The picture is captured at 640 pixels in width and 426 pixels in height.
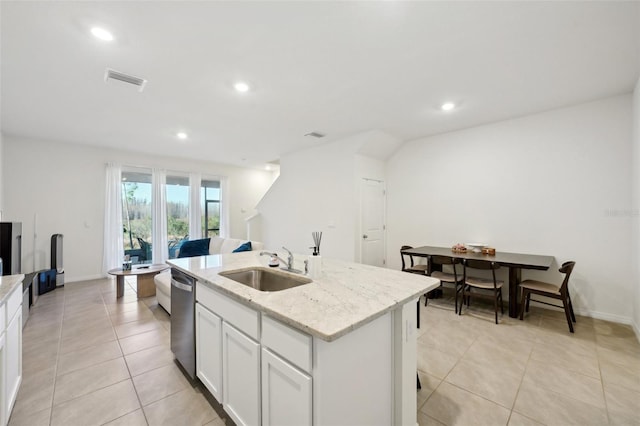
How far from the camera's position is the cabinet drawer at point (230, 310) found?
142 cm

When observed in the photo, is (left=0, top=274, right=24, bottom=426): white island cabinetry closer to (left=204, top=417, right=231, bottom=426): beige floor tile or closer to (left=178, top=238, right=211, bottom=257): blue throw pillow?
(left=204, top=417, right=231, bottom=426): beige floor tile

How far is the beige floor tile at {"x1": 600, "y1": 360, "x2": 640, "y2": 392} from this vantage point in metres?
2.05

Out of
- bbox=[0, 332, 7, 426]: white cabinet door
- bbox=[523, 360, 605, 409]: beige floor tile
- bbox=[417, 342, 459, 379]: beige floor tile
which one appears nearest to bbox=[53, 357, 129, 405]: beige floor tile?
bbox=[0, 332, 7, 426]: white cabinet door

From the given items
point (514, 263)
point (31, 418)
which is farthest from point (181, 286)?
point (514, 263)

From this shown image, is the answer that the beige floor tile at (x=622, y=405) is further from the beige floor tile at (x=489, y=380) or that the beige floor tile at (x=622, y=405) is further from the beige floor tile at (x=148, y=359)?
the beige floor tile at (x=148, y=359)

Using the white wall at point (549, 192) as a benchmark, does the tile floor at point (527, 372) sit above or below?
below

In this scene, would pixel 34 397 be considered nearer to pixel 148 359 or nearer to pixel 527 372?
pixel 148 359

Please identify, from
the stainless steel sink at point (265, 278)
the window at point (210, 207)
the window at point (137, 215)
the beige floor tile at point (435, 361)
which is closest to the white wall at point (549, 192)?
the beige floor tile at point (435, 361)

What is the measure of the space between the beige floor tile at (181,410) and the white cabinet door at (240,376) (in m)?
0.24

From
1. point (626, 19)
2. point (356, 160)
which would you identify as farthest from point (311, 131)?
point (626, 19)

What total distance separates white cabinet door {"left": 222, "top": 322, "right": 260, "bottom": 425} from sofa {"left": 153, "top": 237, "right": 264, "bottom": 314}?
7.16ft

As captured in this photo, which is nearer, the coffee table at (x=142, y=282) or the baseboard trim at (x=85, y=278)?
the coffee table at (x=142, y=282)

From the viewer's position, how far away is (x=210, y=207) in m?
7.04

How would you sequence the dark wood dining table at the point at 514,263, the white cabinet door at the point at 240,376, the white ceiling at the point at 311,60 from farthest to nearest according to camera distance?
1. the dark wood dining table at the point at 514,263
2. the white ceiling at the point at 311,60
3. the white cabinet door at the point at 240,376
